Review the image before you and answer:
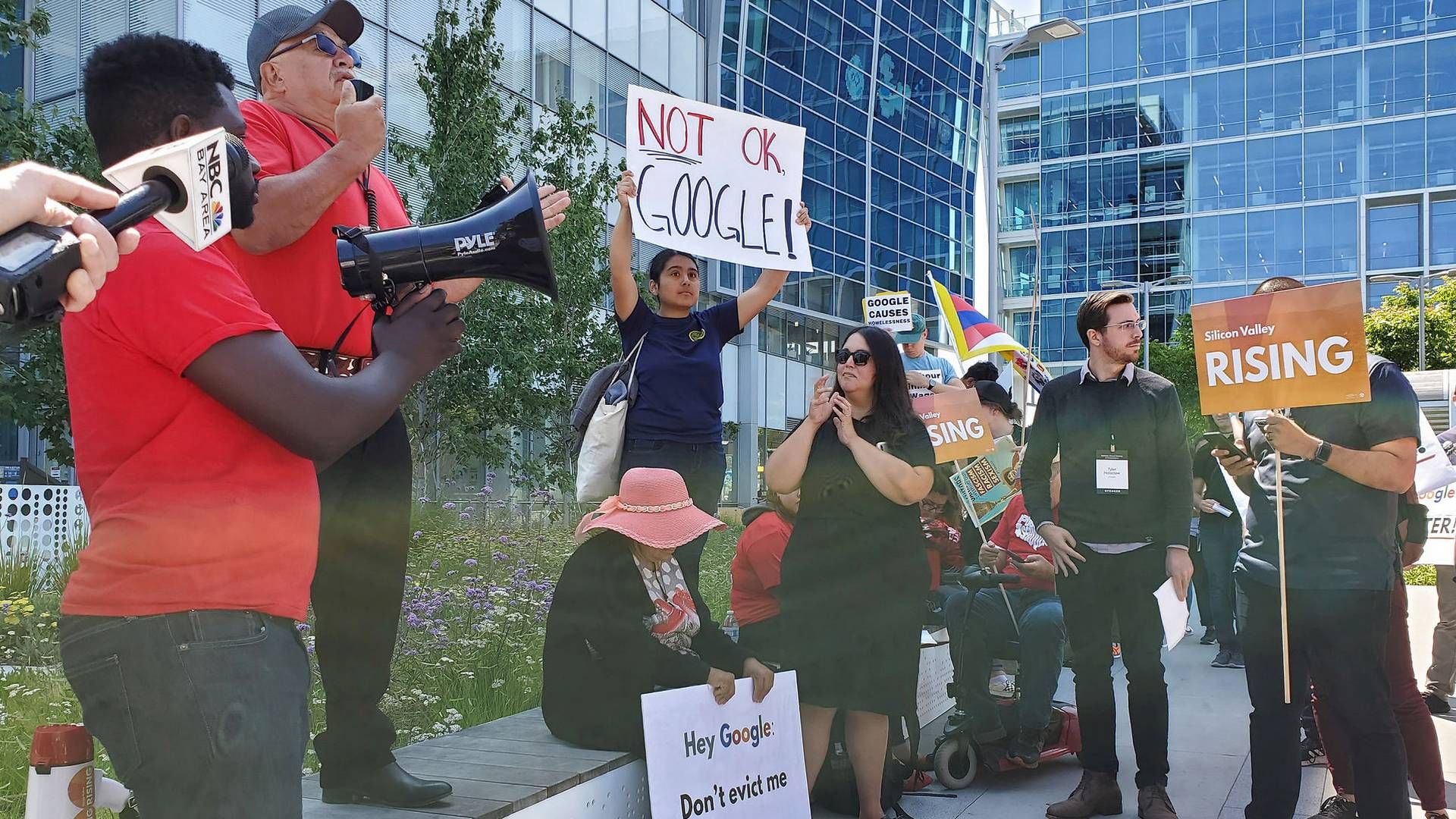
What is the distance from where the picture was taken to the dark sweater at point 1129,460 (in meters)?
4.66

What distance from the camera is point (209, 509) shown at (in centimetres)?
162

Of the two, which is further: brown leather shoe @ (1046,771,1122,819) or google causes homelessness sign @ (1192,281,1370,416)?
brown leather shoe @ (1046,771,1122,819)

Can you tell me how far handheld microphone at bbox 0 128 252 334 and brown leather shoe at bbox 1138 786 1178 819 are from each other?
172 inches

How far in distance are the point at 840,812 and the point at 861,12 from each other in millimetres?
30776

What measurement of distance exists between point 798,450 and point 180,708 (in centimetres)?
310

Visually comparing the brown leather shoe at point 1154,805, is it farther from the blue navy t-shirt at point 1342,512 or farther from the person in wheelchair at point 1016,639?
the blue navy t-shirt at point 1342,512

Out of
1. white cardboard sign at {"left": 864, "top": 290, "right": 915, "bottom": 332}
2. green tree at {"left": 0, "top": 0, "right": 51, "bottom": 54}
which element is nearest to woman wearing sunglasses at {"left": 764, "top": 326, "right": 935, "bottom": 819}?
white cardboard sign at {"left": 864, "top": 290, "right": 915, "bottom": 332}

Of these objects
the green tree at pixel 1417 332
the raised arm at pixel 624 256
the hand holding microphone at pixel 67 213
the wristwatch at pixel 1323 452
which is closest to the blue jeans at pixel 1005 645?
the wristwatch at pixel 1323 452

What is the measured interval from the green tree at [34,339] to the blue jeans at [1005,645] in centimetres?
595

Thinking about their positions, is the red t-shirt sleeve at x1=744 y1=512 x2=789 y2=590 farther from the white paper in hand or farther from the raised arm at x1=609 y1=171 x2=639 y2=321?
the white paper in hand

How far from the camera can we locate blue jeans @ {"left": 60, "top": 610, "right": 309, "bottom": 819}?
1.59m

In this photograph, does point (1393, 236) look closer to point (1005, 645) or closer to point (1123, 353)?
point (1005, 645)

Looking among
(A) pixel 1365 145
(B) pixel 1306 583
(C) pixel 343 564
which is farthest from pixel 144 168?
(A) pixel 1365 145

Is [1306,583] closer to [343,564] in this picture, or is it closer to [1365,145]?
[343,564]
